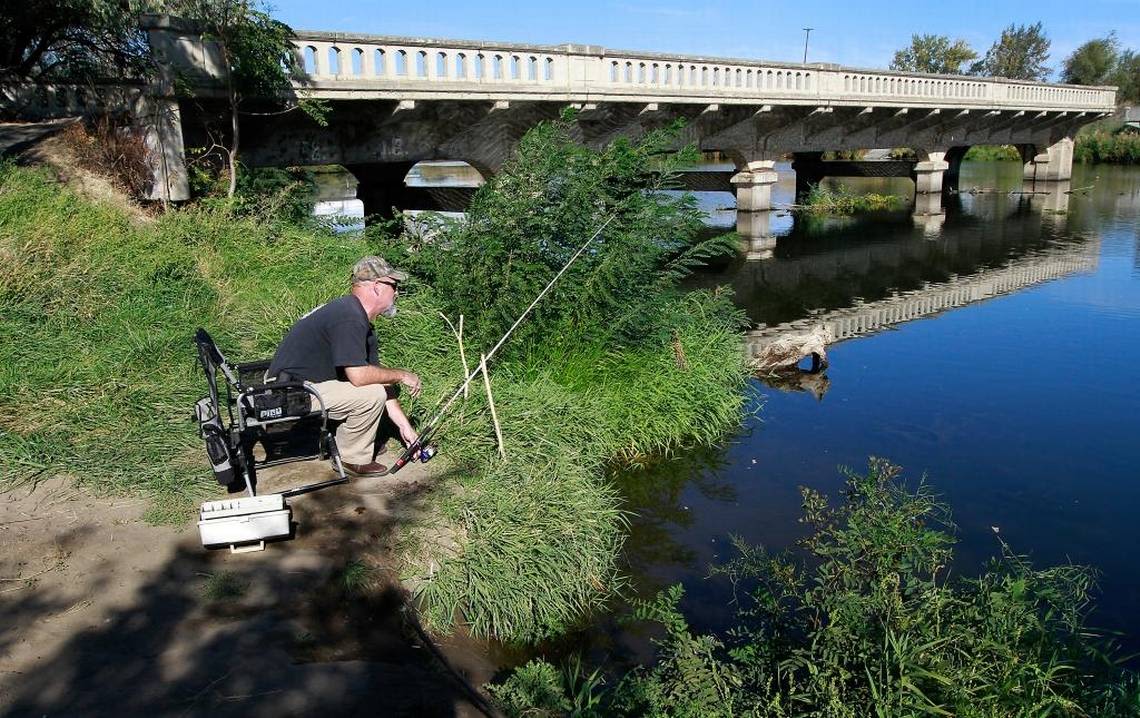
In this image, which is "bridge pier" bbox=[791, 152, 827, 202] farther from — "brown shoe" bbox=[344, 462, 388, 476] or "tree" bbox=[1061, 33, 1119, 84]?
"tree" bbox=[1061, 33, 1119, 84]

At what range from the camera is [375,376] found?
18.4 ft

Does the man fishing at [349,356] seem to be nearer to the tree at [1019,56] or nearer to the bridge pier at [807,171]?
the bridge pier at [807,171]

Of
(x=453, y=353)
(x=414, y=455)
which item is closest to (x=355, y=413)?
(x=414, y=455)

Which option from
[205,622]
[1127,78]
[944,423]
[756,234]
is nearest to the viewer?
[205,622]

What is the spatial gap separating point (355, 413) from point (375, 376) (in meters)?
0.32

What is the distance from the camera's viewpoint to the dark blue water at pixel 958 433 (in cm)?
661

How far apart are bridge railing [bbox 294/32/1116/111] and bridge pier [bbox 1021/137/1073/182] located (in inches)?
455

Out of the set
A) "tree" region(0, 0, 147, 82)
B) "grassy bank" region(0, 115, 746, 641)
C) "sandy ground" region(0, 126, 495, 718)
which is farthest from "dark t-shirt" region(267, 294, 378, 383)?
"tree" region(0, 0, 147, 82)

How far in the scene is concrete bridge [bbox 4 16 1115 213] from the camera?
12836mm

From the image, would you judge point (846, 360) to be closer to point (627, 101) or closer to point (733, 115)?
point (627, 101)

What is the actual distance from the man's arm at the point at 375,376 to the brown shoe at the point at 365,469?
0.64 metres

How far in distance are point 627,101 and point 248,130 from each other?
794 centimetres

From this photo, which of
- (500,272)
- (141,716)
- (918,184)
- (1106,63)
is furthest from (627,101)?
(1106,63)

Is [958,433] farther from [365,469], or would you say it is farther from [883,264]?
[883,264]
